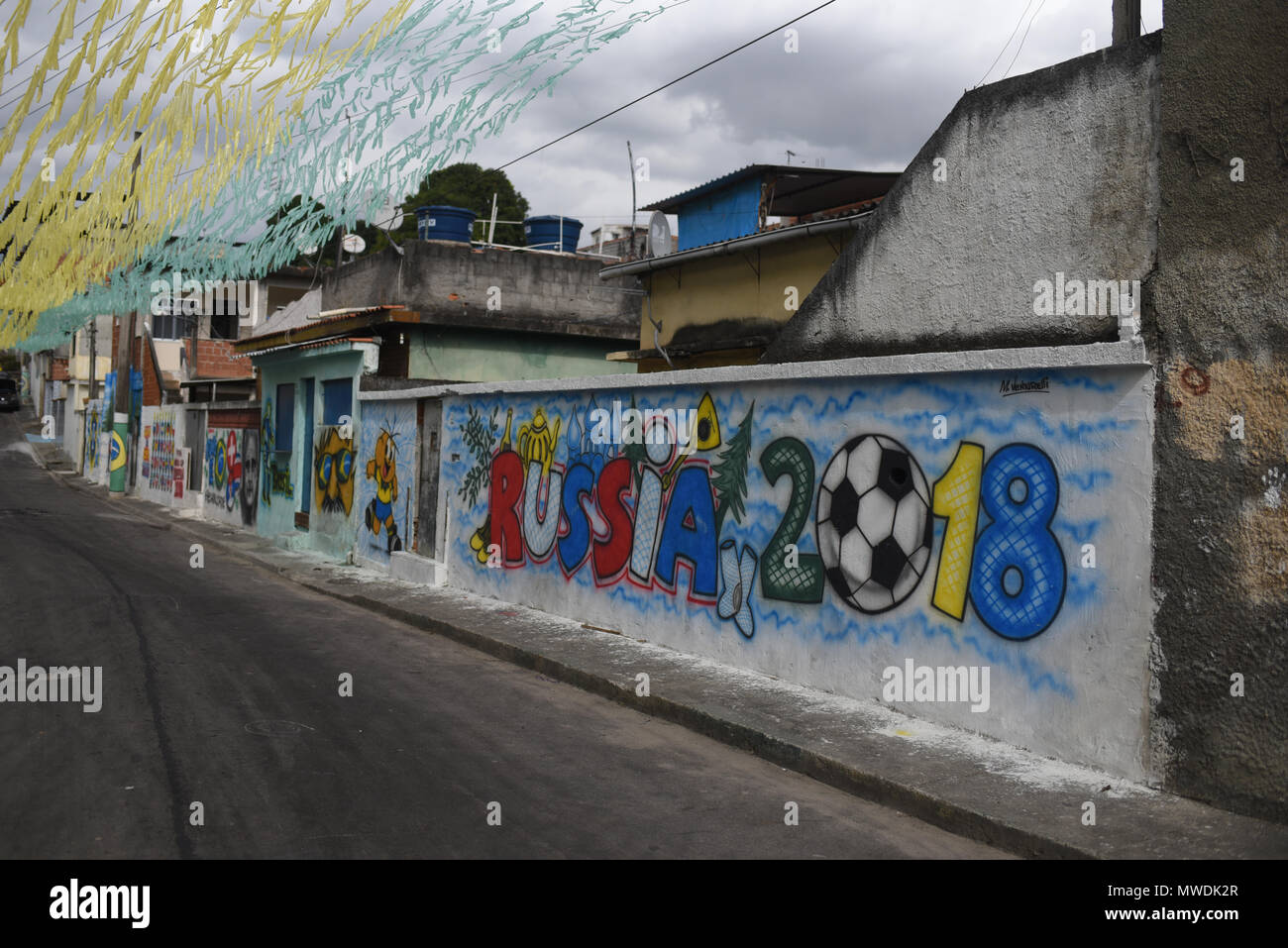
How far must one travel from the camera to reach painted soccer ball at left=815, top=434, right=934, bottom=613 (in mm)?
7250

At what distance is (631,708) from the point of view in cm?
805

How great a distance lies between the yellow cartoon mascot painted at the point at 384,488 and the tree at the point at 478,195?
27223mm

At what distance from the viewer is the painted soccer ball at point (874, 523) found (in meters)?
7.25

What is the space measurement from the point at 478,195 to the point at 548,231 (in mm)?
24914

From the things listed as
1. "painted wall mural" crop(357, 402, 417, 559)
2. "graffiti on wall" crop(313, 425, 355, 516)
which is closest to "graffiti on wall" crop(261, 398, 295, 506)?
"graffiti on wall" crop(313, 425, 355, 516)

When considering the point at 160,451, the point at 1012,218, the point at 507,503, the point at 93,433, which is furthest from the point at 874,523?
the point at 93,433

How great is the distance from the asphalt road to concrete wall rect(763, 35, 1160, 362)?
3.26 meters

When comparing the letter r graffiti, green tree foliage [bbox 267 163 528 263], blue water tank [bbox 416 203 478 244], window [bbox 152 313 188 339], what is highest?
green tree foliage [bbox 267 163 528 263]

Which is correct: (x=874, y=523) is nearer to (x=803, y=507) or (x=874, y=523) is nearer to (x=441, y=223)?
(x=803, y=507)

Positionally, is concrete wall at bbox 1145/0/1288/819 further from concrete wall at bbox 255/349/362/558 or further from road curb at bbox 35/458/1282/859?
concrete wall at bbox 255/349/362/558

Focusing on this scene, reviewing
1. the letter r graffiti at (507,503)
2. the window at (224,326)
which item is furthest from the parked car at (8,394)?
the letter r graffiti at (507,503)

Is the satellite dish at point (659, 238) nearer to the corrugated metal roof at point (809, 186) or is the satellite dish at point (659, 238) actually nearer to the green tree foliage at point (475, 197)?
the corrugated metal roof at point (809, 186)
